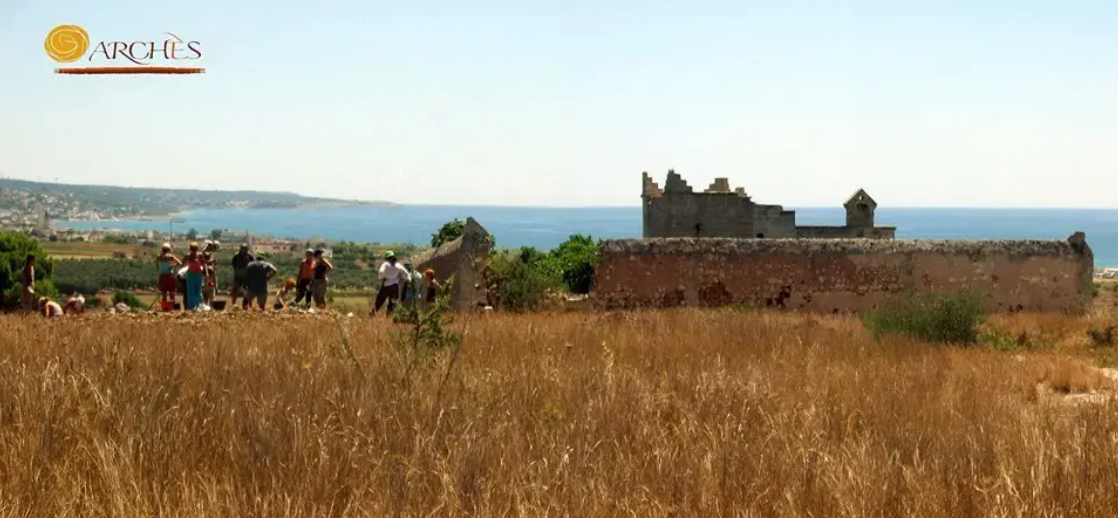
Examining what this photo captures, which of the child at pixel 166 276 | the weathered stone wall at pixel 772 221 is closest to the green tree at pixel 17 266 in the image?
the child at pixel 166 276

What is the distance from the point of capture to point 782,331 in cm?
1179

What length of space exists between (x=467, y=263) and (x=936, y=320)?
7.99 metres

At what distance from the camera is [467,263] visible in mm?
17422

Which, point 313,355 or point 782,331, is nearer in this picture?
point 313,355

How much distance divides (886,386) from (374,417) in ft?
13.1

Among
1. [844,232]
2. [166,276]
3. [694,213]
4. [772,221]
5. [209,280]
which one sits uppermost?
[694,213]

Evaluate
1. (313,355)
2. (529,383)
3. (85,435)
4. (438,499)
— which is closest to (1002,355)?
(529,383)

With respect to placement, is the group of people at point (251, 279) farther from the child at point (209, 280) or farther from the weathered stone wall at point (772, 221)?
the weathered stone wall at point (772, 221)

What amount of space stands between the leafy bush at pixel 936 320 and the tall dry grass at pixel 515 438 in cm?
472

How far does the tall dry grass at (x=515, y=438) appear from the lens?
4.46m

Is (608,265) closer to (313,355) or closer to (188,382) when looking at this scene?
(313,355)

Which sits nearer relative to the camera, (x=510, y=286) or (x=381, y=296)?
(x=381, y=296)

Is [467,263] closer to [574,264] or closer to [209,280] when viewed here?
[209,280]

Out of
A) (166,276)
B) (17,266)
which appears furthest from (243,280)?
(17,266)
